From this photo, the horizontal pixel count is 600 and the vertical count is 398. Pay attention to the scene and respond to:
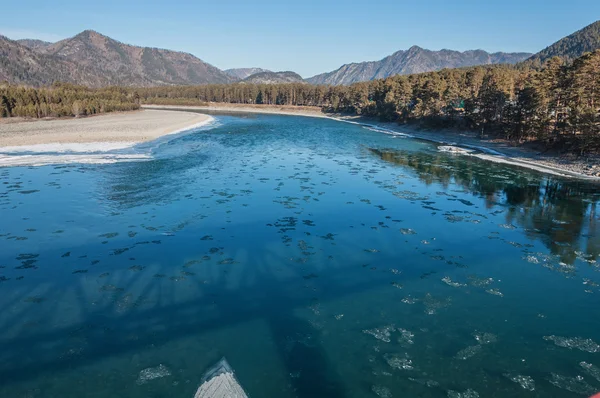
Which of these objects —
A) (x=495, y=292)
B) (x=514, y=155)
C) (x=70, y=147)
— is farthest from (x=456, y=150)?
(x=70, y=147)

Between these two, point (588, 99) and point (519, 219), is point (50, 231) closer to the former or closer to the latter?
point (519, 219)

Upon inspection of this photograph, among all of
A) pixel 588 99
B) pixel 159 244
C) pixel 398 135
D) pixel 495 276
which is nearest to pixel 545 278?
pixel 495 276

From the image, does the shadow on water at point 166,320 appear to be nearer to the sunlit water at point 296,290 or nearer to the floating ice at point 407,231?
the sunlit water at point 296,290

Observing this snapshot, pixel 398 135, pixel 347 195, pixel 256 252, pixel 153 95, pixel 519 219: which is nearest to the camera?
pixel 256 252

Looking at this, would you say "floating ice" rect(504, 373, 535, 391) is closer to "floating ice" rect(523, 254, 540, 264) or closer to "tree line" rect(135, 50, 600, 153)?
"floating ice" rect(523, 254, 540, 264)

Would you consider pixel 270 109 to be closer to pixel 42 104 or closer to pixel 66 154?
pixel 42 104

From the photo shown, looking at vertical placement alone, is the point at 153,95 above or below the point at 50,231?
above
